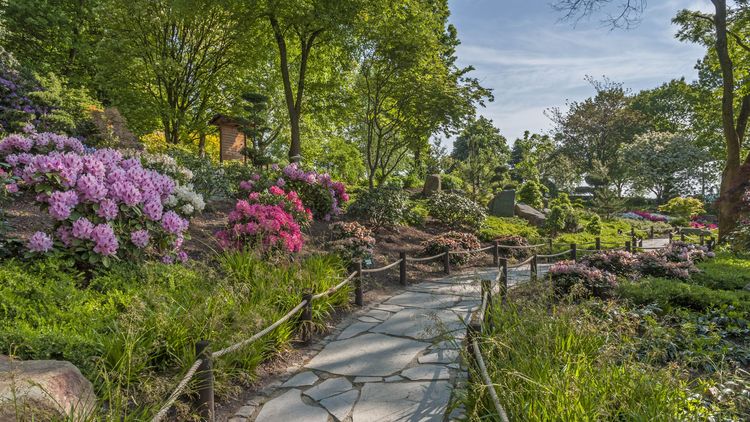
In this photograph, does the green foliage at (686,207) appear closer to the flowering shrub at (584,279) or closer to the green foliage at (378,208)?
the green foliage at (378,208)

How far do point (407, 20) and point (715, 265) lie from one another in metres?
8.80

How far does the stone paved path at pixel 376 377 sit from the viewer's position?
288 centimetres

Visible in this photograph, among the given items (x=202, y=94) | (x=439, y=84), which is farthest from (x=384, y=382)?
(x=202, y=94)

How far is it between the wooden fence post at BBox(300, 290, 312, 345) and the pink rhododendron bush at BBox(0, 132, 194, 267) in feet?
6.10

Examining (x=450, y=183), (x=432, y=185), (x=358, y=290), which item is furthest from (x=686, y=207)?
(x=358, y=290)

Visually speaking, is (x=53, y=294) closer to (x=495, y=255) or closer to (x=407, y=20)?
(x=495, y=255)

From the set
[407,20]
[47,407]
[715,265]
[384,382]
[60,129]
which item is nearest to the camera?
[47,407]

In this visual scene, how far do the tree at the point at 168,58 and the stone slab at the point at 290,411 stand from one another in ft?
39.1

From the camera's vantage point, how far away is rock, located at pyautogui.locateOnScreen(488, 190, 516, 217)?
56.0 ft

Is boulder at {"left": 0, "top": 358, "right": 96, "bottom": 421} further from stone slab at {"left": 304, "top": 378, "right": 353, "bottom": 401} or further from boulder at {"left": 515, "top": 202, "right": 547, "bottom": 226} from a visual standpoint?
boulder at {"left": 515, "top": 202, "right": 547, "bottom": 226}

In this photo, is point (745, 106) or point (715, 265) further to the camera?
point (745, 106)

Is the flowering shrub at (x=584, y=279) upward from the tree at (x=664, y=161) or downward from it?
downward

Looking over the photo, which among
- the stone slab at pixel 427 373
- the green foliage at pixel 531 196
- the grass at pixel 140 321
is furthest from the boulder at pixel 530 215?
the stone slab at pixel 427 373

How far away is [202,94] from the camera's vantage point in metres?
17.9
